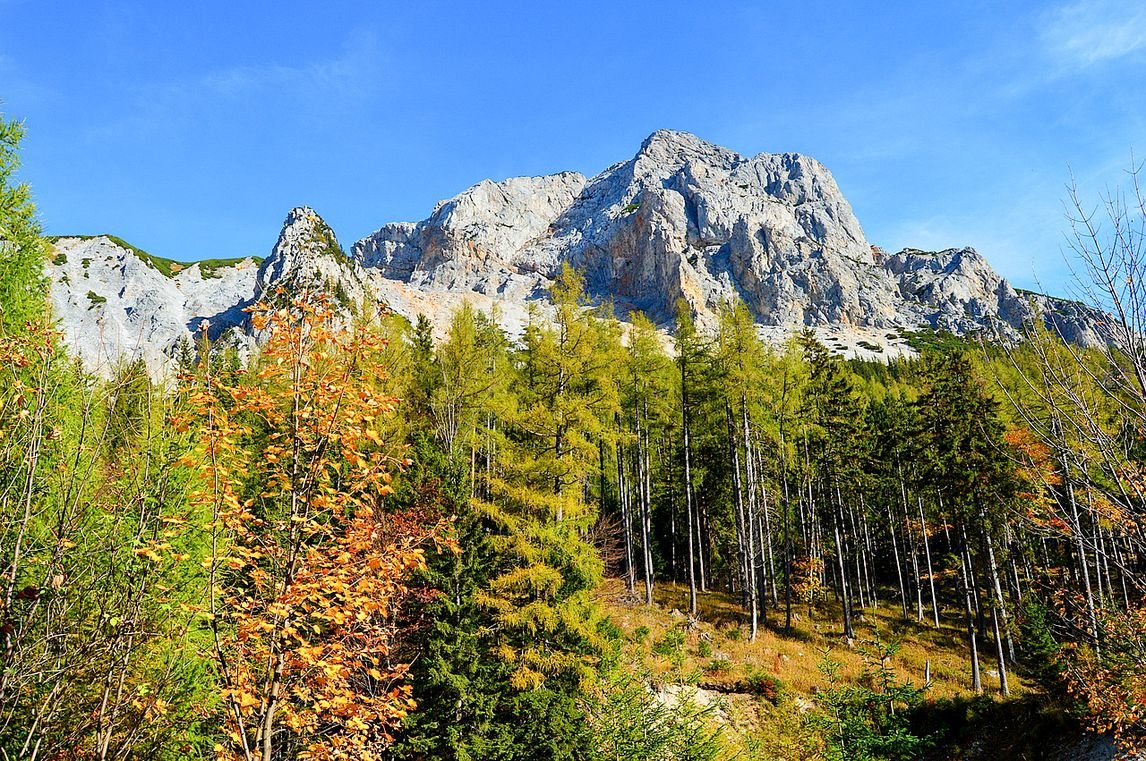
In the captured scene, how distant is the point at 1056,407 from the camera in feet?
14.0

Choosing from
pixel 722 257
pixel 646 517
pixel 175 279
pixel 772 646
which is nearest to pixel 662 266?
pixel 722 257

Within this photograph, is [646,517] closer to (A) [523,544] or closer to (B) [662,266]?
(A) [523,544]

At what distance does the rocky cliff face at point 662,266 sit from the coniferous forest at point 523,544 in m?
73.1

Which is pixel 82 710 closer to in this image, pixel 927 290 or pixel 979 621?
pixel 979 621

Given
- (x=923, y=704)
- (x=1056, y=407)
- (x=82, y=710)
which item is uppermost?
(x=1056, y=407)

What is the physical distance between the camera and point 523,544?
1398 centimetres

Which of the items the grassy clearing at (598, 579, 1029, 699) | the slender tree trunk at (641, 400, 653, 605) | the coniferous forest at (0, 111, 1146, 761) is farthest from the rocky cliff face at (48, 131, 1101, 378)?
the grassy clearing at (598, 579, 1029, 699)

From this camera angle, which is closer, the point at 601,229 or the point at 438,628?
the point at 438,628

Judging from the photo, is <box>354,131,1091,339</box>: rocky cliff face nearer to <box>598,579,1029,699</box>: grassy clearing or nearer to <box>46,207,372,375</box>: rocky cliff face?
<box>46,207,372,375</box>: rocky cliff face

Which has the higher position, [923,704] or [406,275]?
[406,275]

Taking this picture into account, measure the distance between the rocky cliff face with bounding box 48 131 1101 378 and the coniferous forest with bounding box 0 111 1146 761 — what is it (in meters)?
73.1

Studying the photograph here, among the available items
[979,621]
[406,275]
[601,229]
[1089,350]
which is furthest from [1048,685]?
[406,275]

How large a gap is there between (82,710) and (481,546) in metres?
8.45

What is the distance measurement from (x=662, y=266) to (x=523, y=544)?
141m
